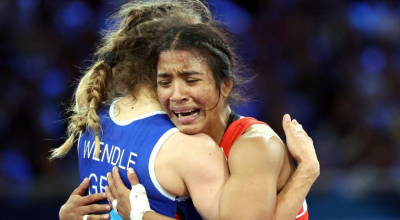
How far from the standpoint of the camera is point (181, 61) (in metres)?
2.39

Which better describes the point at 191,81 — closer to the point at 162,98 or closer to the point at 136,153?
the point at 162,98

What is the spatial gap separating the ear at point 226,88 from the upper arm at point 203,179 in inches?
18.8

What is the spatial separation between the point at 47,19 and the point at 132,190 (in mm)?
5035

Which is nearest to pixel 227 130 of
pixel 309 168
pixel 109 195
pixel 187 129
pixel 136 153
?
pixel 187 129

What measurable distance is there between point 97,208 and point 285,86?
16.7 ft

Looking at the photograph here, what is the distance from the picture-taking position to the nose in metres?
2.41

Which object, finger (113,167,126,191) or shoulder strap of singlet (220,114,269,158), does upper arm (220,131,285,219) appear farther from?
finger (113,167,126,191)

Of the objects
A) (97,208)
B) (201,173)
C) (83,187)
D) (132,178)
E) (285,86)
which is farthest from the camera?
(285,86)

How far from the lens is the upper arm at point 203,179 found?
215cm

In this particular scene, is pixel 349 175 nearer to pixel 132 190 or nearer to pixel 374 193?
pixel 374 193

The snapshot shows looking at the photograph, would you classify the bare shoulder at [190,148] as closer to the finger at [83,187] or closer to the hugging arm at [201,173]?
the hugging arm at [201,173]

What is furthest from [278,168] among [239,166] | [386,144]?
[386,144]

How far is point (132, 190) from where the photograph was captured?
2268 millimetres

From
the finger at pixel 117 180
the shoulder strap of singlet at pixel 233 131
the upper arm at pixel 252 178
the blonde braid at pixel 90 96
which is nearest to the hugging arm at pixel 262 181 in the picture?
the upper arm at pixel 252 178
